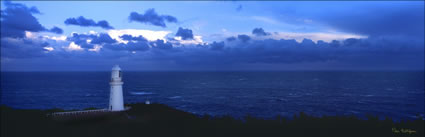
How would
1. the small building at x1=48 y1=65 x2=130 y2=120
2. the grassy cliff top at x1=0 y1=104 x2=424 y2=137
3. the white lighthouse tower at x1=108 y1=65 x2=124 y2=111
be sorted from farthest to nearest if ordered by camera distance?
the white lighthouse tower at x1=108 y1=65 x2=124 y2=111 → the small building at x1=48 y1=65 x2=130 y2=120 → the grassy cliff top at x1=0 y1=104 x2=424 y2=137

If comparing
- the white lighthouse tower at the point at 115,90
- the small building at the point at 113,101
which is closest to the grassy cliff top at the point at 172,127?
the small building at the point at 113,101

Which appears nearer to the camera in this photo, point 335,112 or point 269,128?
point 269,128

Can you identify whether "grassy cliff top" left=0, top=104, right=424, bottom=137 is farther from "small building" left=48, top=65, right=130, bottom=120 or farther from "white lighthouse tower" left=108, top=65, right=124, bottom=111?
"white lighthouse tower" left=108, top=65, right=124, bottom=111

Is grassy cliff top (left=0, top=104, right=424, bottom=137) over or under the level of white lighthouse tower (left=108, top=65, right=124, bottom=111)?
under

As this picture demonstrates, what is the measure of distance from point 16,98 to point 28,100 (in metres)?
8.92

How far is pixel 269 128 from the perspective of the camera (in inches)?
1286

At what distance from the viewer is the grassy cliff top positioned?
27.1m

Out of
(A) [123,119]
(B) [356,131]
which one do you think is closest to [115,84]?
(A) [123,119]

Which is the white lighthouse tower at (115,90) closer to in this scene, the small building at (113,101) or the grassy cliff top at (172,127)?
the small building at (113,101)

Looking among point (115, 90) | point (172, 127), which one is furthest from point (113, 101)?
point (172, 127)

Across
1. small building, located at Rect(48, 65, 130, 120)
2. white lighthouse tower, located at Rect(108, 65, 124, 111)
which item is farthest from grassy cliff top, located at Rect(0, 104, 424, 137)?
white lighthouse tower, located at Rect(108, 65, 124, 111)

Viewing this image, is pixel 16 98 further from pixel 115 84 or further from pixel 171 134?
pixel 171 134

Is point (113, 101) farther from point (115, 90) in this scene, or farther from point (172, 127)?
point (172, 127)

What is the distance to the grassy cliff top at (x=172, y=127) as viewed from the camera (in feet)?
89.0
